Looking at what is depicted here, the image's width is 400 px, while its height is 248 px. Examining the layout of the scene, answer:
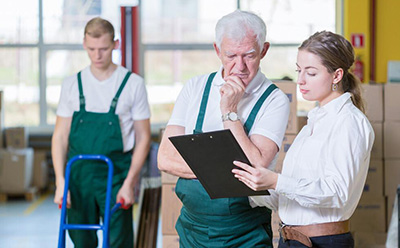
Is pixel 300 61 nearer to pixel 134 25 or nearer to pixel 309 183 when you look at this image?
pixel 309 183

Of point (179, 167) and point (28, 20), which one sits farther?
point (28, 20)

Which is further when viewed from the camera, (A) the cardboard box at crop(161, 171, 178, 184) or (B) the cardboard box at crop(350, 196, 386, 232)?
(B) the cardboard box at crop(350, 196, 386, 232)

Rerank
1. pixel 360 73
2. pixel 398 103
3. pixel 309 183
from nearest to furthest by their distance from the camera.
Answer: pixel 309 183 → pixel 398 103 → pixel 360 73

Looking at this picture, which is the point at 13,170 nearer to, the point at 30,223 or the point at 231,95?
the point at 30,223

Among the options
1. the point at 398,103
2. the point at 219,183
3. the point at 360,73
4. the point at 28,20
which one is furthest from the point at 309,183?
the point at 28,20

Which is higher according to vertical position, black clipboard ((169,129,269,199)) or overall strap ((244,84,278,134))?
overall strap ((244,84,278,134))

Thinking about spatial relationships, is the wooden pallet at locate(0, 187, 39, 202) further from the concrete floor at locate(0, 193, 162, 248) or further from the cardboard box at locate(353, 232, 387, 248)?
the cardboard box at locate(353, 232, 387, 248)

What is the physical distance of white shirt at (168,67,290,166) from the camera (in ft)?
7.39

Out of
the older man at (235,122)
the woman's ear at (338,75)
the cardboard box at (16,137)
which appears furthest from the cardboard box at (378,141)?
the cardboard box at (16,137)

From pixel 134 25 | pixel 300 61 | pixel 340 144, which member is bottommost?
pixel 340 144

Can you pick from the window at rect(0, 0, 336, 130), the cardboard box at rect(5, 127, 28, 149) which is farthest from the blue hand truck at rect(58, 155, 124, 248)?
the window at rect(0, 0, 336, 130)

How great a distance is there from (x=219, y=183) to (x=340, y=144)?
0.42m

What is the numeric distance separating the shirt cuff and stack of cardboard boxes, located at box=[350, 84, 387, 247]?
3855 mm

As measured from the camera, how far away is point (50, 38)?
30.0ft
